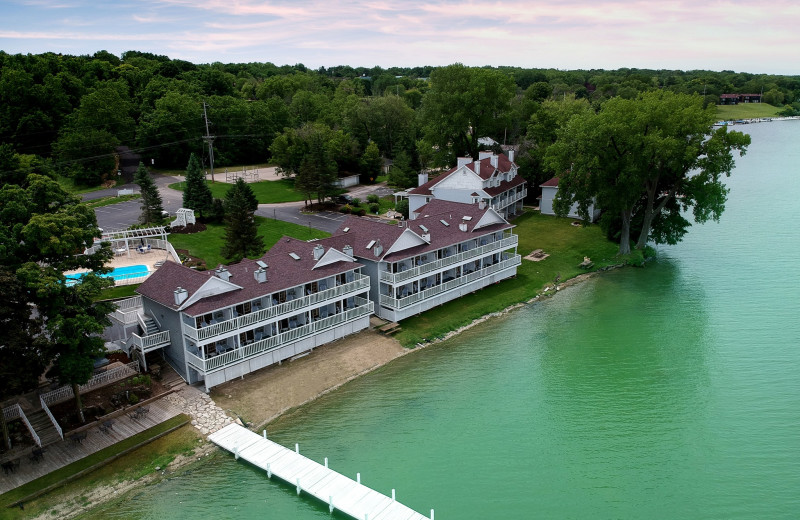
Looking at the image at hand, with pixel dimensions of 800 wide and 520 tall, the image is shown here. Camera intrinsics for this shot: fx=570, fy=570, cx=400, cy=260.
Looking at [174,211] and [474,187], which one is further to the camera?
[174,211]

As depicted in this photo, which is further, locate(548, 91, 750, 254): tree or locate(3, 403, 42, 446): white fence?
locate(548, 91, 750, 254): tree

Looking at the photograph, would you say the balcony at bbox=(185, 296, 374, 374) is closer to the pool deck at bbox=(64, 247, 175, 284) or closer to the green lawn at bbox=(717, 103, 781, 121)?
the pool deck at bbox=(64, 247, 175, 284)

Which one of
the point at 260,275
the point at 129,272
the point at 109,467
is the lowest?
the point at 109,467

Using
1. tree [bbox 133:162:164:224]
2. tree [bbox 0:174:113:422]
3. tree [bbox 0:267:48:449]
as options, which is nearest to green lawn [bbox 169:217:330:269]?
tree [bbox 133:162:164:224]

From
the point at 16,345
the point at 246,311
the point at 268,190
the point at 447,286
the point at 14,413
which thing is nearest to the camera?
the point at 16,345

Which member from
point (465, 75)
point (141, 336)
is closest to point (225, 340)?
point (141, 336)

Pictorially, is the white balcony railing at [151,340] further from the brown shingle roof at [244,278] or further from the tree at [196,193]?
the tree at [196,193]

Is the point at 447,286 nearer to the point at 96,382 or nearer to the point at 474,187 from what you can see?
the point at 474,187

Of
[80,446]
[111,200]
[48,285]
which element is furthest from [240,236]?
[111,200]
